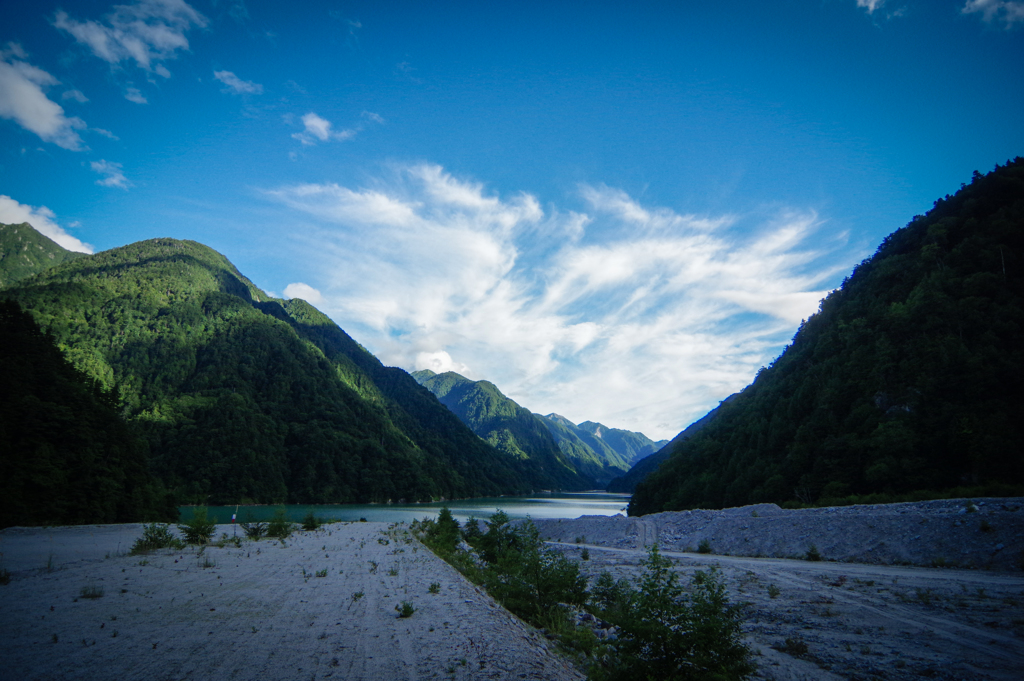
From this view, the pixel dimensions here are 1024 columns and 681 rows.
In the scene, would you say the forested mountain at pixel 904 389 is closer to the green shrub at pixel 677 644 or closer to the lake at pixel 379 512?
the lake at pixel 379 512

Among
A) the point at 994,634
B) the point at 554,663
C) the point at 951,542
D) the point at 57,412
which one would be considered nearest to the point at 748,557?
the point at 951,542

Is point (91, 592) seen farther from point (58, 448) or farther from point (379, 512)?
point (379, 512)

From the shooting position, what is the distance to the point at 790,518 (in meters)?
27.3

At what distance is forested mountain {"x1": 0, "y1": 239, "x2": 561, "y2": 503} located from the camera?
103875mm

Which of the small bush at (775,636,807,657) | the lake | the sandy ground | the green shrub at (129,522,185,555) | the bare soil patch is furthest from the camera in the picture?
the lake

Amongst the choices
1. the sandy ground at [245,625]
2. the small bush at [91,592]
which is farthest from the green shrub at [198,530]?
the small bush at [91,592]

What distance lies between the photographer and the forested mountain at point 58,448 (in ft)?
92.9

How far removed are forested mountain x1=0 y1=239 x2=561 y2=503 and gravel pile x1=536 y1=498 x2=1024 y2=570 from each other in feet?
316

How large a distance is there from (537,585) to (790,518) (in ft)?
75.4

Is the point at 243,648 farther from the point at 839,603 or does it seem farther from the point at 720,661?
the point at 839,603

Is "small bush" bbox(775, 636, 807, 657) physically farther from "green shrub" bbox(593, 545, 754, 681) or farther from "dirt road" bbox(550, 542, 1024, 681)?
"green shrub" bbox(593, 545, 754, 681)

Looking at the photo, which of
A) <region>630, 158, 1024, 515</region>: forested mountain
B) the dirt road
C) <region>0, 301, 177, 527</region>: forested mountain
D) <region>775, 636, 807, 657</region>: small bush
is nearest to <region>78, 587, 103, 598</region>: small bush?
the dirt road

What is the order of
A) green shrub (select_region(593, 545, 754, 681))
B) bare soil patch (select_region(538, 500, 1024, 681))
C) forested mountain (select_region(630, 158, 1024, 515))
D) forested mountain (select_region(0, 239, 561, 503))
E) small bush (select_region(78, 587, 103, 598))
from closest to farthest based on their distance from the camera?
green shrub (select_region(593, 545, 754, 681)), bare soil patch (select_region(538, 500, 1024, 681)), small bush (select_region(78, 587, 103, 598)), forested mountain (select_region(630, 158, 1024, 515)), forested mountain (select_region(0, 239, 561, 503))

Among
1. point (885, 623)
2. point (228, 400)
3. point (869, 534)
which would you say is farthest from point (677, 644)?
point (228, 400)
